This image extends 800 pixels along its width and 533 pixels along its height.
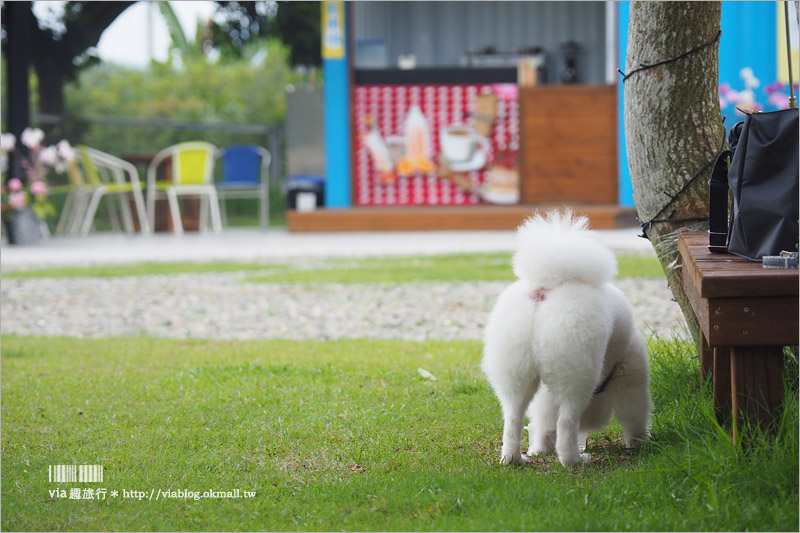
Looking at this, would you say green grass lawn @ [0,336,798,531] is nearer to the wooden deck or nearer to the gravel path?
the gravel path

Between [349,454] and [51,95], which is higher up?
→ [51,95]

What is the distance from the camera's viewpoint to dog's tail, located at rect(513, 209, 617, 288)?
269 centimetres

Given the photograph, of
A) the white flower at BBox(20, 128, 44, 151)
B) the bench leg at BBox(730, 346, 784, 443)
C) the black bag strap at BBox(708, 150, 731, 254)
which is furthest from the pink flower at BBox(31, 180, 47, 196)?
the bench leg at BBox(730, 346, 784, 443)

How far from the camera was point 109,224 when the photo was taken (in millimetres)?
15062

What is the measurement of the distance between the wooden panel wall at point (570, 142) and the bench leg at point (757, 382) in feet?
33.0

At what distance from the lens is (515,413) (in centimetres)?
276

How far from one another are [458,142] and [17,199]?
557 cm

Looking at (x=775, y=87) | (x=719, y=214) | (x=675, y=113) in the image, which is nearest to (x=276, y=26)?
(x=775, y=87)

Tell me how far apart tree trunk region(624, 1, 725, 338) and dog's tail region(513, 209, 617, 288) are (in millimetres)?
646

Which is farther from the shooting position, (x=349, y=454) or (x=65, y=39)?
(x=65, y=39)

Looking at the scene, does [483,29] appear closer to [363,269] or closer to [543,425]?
[363,269]

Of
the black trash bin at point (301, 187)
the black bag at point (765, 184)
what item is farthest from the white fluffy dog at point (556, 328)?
the black trash bin at point (301, 187)

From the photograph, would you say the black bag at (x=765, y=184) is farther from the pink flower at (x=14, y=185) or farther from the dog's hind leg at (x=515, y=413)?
the pink flower at (x=14, y=185)

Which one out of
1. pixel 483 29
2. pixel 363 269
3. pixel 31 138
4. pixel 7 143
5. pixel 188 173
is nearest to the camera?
pixel 363 269
